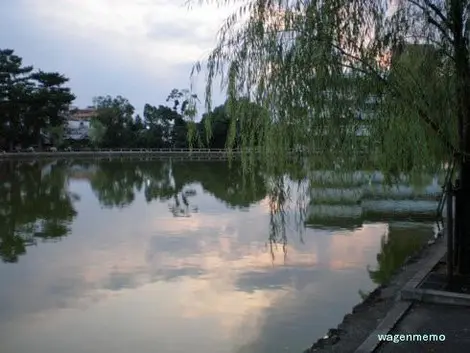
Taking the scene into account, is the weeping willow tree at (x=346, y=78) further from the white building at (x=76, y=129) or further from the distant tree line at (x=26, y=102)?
the white building at (x=76, y=129)

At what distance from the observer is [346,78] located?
13.6ft

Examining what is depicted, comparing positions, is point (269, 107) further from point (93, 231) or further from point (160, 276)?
point (93, 231)

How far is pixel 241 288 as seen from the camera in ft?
27.9

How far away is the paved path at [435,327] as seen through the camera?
4254 mm

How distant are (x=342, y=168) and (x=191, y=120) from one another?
1.23 meters

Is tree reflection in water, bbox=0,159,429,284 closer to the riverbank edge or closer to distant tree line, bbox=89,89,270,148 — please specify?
the riverbank edge

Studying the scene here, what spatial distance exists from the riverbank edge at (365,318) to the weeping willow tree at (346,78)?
5.24ft

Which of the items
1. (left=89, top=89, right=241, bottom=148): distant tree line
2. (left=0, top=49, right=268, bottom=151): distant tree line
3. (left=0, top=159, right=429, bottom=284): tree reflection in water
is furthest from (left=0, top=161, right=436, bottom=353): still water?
(left=89, top=89, right=241, bottom=148): distant tree line

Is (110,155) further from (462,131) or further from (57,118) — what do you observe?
(462,131)

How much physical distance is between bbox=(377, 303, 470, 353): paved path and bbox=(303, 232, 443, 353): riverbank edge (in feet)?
0.98

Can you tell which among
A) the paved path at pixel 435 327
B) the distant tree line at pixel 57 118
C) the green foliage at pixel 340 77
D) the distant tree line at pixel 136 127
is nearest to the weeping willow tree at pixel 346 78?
the green foliage at pixel 340 77

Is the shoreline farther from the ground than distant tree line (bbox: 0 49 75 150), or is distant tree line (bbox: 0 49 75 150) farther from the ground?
distant tree line (bbox: 0 49 75 150)

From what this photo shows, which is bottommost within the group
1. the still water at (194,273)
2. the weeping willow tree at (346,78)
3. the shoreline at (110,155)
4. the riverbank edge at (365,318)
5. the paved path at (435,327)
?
the still water at (194,273)

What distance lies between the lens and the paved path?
425 cm
